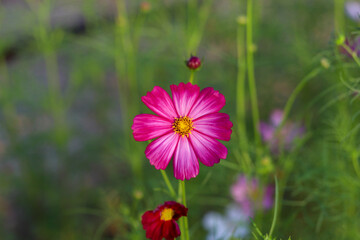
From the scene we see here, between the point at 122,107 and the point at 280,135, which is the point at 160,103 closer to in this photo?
the point at 280,135

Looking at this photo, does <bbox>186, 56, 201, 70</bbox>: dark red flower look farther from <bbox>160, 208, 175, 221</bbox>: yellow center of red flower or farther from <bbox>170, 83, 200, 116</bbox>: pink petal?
<bbox>160, 208, 175, 221</bbox>: yellow center of red flower

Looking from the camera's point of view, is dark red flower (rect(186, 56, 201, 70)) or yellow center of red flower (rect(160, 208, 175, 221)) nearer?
yellow center of red flower (rect(160, 208, 175, 221))

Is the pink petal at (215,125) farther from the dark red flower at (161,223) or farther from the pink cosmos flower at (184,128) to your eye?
the dark red flower at (161,223)

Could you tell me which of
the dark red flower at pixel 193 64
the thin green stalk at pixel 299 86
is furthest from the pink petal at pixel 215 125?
the thin green stalk at pixel 299 86

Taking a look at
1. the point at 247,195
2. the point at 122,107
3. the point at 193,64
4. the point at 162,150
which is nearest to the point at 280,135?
the point at 247,195

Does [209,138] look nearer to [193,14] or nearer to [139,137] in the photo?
[139,137]

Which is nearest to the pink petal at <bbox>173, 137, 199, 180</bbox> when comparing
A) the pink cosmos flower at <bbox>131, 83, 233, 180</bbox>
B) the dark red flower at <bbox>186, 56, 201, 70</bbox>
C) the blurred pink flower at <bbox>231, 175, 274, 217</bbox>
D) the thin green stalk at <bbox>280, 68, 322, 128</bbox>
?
the pink cosmos flower at <bbox>131, 83, 233, 180</bbox>
